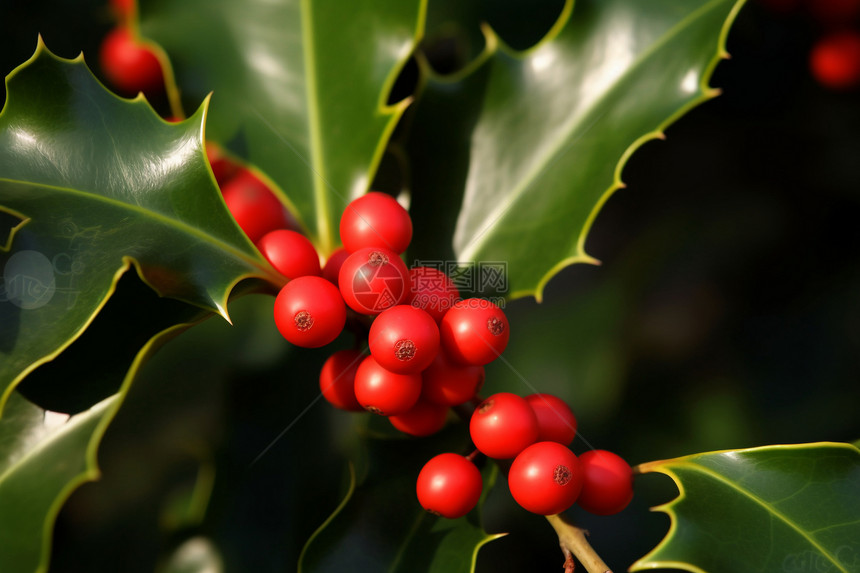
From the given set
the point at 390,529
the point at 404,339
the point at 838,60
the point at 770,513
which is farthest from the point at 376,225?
the point at 838,60

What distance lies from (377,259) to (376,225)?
10 centimetres

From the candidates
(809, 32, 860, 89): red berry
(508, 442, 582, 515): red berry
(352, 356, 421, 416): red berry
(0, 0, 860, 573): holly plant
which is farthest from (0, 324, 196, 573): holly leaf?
(809, 32, 860, 89): red berry

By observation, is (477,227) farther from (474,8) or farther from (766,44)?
(766,44)

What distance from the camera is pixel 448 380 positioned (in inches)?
38.6

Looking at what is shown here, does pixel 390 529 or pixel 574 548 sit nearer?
pixel 574 548

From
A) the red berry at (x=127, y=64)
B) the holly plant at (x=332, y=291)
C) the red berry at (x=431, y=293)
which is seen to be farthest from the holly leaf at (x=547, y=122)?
the red berry at (x=127, y=64)

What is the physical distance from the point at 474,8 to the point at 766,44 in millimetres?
701

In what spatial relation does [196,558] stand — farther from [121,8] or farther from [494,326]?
[121,8]

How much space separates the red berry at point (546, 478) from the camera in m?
0.91

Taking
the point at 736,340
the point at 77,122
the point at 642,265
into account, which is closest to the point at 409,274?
the point at 77,122

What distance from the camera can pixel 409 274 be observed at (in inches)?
39.7

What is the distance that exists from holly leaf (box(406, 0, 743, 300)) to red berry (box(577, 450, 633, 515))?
0.98 ft

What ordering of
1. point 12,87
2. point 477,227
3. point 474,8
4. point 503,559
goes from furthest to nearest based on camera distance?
point 474,8
point 503,559
point 477,227
point 12,87

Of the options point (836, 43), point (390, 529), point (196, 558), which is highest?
point (836, 43)
